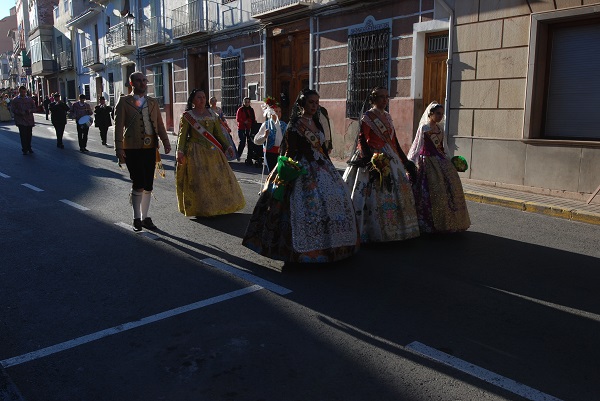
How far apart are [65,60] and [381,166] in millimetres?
42773

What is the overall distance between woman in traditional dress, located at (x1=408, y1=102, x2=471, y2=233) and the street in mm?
243

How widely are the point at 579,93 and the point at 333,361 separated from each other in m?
8.07

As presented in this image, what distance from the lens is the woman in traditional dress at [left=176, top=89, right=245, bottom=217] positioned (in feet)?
23.9

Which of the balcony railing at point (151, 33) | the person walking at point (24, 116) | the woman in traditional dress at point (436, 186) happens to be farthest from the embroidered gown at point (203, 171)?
the balcony railing at point (151, 33)

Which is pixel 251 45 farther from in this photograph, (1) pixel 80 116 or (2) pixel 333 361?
(2) pixel 333 361

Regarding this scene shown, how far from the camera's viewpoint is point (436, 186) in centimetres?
633

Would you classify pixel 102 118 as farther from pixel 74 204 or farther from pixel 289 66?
pixel 74 204

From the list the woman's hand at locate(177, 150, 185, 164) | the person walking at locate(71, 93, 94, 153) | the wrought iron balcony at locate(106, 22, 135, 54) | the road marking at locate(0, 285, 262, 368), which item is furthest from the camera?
the wrought iron balcony at locate(106, 22, 135, 54)

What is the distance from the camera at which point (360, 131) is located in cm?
598

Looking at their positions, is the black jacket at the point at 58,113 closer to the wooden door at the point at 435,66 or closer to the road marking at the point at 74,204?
the road marking at the point at 74,204

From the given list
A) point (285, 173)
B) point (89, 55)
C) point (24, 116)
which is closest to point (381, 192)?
point (285, 173)

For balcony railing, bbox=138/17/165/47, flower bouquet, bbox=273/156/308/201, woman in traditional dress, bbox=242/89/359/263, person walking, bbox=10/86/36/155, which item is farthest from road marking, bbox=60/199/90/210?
balcony railing, bbox=138/17/165/47

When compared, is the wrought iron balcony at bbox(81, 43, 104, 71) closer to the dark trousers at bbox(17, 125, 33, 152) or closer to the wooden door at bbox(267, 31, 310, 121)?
the dark trousers at bbox(17, 125, 33, 152)

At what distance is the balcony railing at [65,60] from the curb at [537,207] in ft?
130
